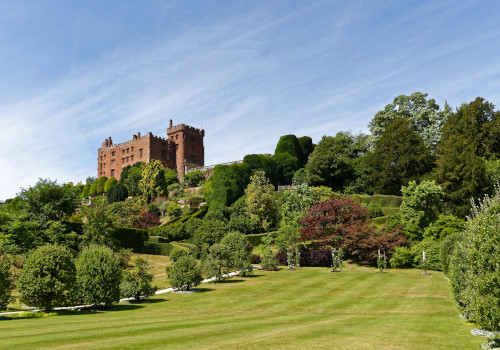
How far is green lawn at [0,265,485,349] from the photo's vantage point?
9.94 m

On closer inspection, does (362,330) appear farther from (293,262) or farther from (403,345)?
(293,262)

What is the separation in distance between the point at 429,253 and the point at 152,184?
4419cm

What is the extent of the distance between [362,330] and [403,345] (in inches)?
83.3

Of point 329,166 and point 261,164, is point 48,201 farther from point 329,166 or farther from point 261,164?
point 329,166

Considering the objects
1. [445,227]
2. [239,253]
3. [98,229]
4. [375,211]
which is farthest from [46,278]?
[375,211]

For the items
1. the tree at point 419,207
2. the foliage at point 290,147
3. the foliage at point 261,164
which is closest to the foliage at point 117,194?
the foliage at point 261,164

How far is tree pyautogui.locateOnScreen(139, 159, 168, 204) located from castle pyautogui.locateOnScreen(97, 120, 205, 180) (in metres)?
12.3

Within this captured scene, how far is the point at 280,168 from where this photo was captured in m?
65.0

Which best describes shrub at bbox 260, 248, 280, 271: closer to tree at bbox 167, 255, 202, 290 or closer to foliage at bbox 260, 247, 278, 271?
foliage at bbox 260, 247, 278, 271

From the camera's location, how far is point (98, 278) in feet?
59.4

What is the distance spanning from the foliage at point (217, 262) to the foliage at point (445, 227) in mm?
17570

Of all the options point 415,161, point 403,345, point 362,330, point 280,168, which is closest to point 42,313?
point 362,330

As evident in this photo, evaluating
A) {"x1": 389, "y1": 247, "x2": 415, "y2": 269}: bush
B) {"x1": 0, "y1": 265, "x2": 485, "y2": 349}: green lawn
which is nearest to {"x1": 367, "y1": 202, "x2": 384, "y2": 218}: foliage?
{"x1": 389, "y1": 247, "x2": 415, "y2": 269}: bush

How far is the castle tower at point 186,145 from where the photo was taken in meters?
78.9
